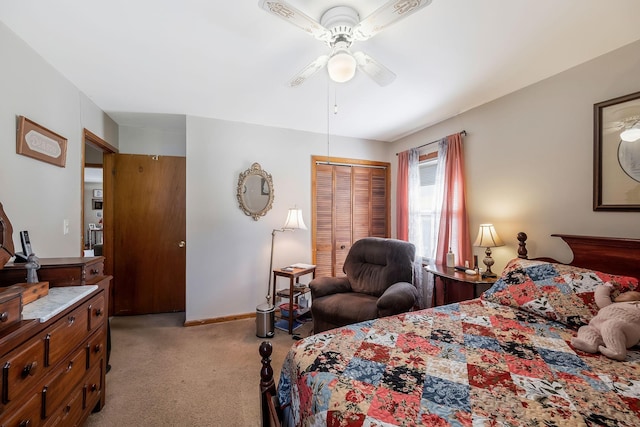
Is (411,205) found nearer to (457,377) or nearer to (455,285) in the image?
(455,285)

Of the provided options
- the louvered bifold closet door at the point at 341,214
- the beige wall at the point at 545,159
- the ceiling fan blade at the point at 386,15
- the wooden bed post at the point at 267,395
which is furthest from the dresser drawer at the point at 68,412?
the beige wall at the point at 545,159

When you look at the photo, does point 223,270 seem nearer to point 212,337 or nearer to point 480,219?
point 212,337

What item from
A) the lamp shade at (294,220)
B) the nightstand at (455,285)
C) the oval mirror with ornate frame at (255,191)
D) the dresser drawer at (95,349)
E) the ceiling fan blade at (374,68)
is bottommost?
the dresser drawer at (95,349)

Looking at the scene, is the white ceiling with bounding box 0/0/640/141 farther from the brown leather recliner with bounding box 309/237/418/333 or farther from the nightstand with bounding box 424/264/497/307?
the nightstand with bounding box 424/264/497/307

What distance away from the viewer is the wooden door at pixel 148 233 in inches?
138

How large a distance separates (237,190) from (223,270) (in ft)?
3.33

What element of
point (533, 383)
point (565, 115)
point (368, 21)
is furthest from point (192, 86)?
point (565, 115)

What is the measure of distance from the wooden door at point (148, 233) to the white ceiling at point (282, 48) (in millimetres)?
886

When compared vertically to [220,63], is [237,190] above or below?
below

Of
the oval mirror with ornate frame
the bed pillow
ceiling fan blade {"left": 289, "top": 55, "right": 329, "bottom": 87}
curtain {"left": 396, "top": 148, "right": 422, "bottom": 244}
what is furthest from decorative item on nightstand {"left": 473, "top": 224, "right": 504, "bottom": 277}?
the oval mirror with ornate frame

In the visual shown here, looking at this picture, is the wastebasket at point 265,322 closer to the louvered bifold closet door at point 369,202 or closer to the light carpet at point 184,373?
A: the light carpet at point 184,373

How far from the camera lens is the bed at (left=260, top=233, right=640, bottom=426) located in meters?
0.88

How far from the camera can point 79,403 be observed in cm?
152

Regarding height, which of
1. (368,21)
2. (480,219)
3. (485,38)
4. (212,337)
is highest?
(485,38)
